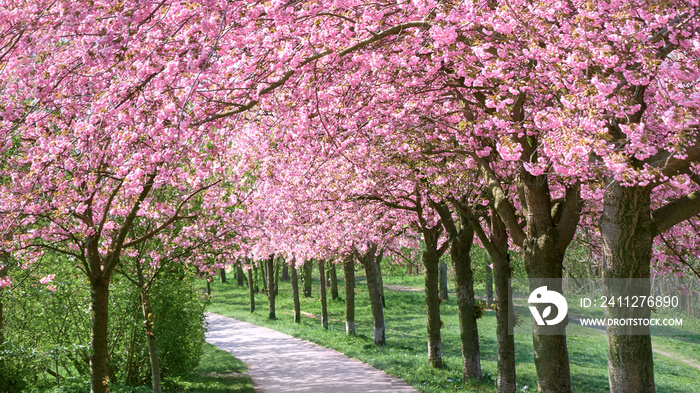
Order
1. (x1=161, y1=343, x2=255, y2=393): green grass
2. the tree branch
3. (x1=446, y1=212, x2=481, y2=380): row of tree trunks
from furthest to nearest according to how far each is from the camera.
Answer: (x1=446, y1=212, x2=481, y2=380): row of tree trunks
(x1=161, y1=343, x2=255, y2=393): green grass
the tree branch

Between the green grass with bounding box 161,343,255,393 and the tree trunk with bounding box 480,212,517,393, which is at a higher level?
the tree trunk with bounding box 480,212,517,393

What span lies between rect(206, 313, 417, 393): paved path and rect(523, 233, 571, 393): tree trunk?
4.98 meters

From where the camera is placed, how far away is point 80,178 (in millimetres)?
6312

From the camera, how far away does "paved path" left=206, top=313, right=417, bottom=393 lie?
12.9 metres

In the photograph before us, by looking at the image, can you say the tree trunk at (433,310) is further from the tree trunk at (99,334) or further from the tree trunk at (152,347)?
the tree trunk at (99,334)

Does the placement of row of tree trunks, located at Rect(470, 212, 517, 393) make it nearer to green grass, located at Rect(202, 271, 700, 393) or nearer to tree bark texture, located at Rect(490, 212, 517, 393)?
tree bark texture, located at Rect(490, 212, 517, 393)

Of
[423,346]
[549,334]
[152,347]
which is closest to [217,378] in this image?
[152,347]

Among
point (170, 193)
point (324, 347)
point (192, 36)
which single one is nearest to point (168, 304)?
point (170, 193)

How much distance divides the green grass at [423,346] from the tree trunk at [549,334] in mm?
4803

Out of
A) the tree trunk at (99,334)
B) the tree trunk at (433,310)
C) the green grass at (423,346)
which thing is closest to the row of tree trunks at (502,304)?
the green grass at (423,346)

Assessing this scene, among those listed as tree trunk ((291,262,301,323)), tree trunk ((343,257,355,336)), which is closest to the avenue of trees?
tree trunk ((343,257,355,336))

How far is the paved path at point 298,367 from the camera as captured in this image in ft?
42.4

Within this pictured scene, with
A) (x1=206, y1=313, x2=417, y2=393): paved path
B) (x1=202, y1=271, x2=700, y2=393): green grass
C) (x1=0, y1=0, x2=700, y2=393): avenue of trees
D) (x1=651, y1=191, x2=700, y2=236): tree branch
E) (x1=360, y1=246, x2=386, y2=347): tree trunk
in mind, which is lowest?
(x1=202, y1=271, x2=700, y2=393): green grass

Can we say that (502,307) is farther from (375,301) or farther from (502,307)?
(375,301)
